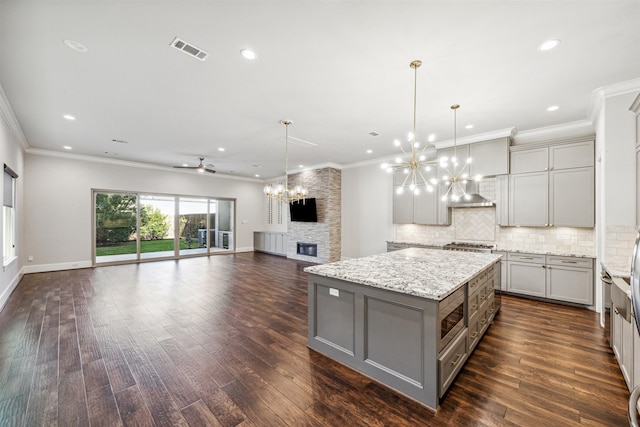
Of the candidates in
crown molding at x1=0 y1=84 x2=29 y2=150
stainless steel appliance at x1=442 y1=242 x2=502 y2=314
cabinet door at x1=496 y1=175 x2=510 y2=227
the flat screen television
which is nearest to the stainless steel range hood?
cabinet door at x1=496 y1=175 x2=510 y2=227

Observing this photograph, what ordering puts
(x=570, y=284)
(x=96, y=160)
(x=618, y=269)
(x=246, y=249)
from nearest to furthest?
(x=618, y=269), (x=570, y=284), (x=96, y=160), (x=246, y=249)

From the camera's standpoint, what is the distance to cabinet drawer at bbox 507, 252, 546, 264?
443cm

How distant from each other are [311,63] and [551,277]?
4.97 metres

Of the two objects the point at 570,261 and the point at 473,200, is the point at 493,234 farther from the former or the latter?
the point at 570,261

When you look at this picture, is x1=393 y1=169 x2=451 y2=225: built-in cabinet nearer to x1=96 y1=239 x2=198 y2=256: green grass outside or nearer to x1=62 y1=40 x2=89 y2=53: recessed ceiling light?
x1=62 y1=40 x2=89 y2=53: recessed ceiling light

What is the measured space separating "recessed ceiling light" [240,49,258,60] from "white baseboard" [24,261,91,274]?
7746 millimetres

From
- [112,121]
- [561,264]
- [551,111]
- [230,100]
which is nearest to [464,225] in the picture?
[561,264]

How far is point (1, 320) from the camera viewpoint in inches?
142

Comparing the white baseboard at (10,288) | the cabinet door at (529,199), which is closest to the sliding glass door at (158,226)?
the white baseboard at (10,288)

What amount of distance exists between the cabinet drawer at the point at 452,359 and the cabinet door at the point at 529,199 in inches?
129

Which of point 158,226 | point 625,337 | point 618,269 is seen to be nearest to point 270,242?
point 158,226

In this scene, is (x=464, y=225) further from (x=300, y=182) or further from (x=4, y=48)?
(x=4, y=48)

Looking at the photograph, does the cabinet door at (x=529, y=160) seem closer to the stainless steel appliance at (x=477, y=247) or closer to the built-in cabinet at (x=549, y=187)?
the built-in cabinet at (x=549, y=187)

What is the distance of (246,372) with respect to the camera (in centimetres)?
247
